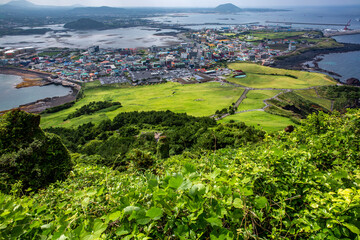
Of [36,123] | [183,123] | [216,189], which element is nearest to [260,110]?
[183,123]

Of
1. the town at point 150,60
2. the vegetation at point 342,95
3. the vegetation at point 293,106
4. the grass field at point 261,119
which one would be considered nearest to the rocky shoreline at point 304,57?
the town at point 150,60

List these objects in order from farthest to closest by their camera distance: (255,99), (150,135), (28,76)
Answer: (28,76), (255,99), (150,135)

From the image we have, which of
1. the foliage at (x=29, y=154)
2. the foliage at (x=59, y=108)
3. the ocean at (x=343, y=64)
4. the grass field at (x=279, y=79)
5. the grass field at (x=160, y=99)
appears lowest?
the foliage at (x=59, y=108)

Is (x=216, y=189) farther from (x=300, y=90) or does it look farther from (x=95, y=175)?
(x=300, y=90)

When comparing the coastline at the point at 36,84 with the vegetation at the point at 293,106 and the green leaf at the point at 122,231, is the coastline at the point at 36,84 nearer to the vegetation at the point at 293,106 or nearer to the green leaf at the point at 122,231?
the vegetation at the point at 293,106

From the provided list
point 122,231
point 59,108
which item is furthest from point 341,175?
point 59,108

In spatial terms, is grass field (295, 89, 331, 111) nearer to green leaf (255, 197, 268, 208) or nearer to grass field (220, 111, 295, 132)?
grass field (220, 111, 295, 132)

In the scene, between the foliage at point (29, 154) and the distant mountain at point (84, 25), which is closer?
the foliage at point (29, 154)

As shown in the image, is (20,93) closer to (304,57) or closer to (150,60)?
(150,60)
